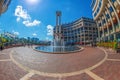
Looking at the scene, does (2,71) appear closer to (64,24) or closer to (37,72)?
(37,72)

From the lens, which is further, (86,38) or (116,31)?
(86,38)

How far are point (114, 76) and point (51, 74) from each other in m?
4.55

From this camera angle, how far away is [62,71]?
8.63m

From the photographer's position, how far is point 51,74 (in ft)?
26.6

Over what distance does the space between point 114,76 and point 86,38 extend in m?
63.3

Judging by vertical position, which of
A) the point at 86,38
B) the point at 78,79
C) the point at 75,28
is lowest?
the point at 78,79

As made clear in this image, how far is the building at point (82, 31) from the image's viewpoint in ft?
228

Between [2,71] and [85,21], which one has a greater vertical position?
[85,21]

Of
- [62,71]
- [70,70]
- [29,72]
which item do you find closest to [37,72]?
[29,72]

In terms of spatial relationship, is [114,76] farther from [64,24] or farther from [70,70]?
[64,24]

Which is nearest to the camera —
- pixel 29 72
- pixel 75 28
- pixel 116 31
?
pixel 29 72

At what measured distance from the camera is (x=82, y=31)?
71750 mm

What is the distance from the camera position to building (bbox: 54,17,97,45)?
228 ft

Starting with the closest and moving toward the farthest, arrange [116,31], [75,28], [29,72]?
[29,72], [116,31], [75,28]
